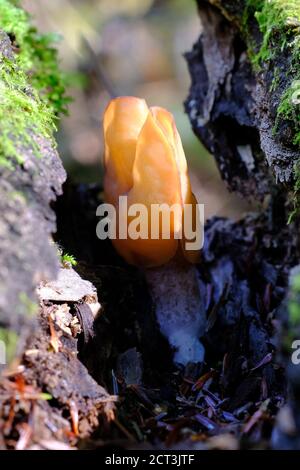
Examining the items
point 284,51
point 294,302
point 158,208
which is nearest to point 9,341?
point 294,302

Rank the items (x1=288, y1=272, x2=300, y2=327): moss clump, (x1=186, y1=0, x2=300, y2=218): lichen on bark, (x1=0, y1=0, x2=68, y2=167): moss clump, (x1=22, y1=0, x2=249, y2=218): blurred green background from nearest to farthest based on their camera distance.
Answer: (x1=288, y1=272, x2=300, y2=327): moss clump
(x1=0, y1=0, x2=68, y2=167): moss clump
(x1=186, y1=0, x2=300, y2=218): lichen on bark
(x1=22, y1=0, x2=249, y2=218): blurred green background

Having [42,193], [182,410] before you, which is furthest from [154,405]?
[42,193]

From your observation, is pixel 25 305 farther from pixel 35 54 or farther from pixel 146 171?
pixel 35 54

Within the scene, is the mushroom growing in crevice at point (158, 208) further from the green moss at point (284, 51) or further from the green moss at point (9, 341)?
the green moss at point (9, 341)

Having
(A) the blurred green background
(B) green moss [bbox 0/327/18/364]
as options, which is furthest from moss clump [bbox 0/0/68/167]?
(A) the blurred green background

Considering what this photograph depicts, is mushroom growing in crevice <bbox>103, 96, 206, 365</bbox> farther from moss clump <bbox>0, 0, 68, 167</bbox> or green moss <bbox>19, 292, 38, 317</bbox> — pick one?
green moss <bbox>19, 292, 38, 317</bbox>
